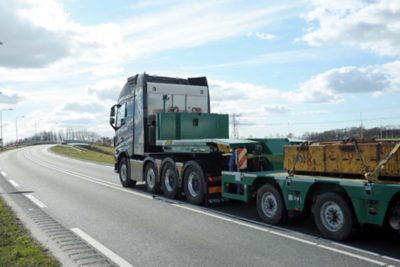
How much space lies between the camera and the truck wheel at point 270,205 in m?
8.84

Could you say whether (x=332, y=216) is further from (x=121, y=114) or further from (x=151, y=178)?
(x=121, y=114)

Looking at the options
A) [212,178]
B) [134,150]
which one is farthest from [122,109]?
[212,178]

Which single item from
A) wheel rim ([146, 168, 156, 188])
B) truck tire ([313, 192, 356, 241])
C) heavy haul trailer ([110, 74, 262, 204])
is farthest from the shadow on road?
wheel rim ([146, 168, 156, 188])

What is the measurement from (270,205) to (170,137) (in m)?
5.28

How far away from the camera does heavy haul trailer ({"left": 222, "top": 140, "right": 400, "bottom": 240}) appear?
690cm

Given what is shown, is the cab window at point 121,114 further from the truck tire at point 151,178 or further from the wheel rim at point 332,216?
the wheel rim at point 332,216

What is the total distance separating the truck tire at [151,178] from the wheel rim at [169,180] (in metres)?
0.51

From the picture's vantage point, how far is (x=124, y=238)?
26.4 feet

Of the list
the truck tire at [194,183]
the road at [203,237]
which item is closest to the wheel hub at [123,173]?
the road at [203,237]

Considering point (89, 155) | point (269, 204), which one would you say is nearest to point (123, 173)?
point (269, 204)

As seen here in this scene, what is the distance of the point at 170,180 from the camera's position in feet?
44.0

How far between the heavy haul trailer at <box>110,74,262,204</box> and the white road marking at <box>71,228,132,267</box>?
3689 mm

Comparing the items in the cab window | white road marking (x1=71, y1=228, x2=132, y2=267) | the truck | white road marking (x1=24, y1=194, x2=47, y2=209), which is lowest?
white road marking (x1=71, y1=228, x2=132, y2=267)

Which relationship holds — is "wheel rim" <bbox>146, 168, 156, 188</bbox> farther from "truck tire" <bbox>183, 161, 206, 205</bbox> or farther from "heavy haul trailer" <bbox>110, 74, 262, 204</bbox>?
"truck tire" <bbox>183, 161, 206, 205</bbox>
